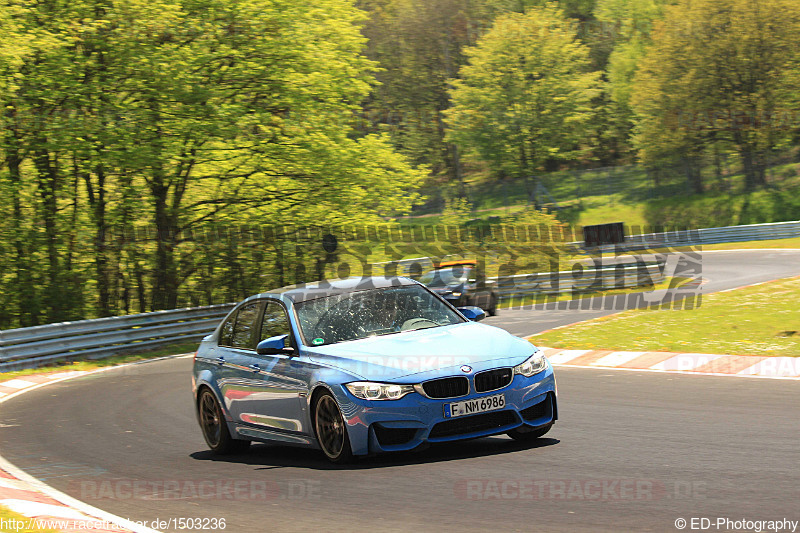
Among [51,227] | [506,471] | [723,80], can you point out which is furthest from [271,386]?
[723,80]

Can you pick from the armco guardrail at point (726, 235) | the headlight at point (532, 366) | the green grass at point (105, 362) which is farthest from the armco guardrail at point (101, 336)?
the armco guardrail at point (726, 235)

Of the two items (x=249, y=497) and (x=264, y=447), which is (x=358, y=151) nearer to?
(x=264, y=447)

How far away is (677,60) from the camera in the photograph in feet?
202

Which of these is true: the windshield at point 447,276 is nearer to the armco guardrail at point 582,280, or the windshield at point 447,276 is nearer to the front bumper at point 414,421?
the armco guardrail at point 582,280

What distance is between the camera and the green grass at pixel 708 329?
1548 centimetres

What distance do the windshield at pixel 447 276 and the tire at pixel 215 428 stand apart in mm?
16362

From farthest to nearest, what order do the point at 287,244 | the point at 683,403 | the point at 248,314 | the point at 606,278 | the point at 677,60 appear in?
1. the point at 677,60
2. the point at 606,278
3. the point at 287,244
4. the point at 683,403
5. the point at 248,314

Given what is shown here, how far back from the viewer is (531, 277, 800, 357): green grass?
50.8 feet

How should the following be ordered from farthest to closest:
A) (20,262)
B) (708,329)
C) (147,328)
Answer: (20,262)
(147,328)
(708,329)

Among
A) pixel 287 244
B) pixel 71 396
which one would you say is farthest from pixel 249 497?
pixel 287 244

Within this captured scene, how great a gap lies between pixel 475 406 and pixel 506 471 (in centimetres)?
61

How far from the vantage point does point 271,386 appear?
8.78m

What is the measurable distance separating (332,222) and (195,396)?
57.6ft

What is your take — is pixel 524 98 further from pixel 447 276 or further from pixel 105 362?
pixel 105 362
